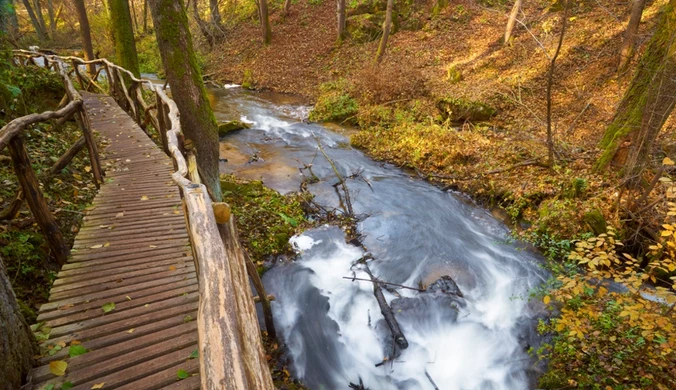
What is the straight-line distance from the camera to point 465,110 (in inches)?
524

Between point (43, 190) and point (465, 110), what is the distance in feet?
41.6

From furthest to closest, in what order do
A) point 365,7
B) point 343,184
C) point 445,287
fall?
point 365,7, point 343,184, point 445,287

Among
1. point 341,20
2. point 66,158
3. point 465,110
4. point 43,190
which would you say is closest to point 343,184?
point 465,110

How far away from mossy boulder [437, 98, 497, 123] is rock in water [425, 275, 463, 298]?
24.9 feet

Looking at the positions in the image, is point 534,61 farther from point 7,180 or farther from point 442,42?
point 7,180

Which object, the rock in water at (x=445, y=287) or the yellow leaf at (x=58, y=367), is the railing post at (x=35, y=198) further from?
the rock in water at (x=445, y=287)

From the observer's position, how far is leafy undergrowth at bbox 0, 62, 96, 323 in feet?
13.0

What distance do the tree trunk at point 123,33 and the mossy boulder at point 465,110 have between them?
11065 mm

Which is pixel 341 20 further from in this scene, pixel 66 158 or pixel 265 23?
pixel 66 158

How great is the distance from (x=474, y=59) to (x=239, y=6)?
74.7 ft

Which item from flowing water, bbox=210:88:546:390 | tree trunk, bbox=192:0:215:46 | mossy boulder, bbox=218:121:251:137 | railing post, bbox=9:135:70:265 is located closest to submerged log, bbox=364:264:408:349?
flowing water, bbox=210:88:546:390

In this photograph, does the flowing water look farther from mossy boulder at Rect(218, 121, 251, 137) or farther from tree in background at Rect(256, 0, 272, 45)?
tree in background at Rect(256, 0, 272, 45)

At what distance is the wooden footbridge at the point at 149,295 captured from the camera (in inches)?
73.4

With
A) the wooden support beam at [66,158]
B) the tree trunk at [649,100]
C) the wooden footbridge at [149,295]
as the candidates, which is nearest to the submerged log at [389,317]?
the wooden footbridge at [149,295]
